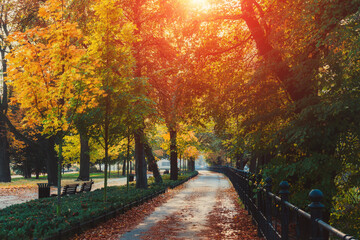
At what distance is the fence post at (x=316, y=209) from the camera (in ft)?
9.99

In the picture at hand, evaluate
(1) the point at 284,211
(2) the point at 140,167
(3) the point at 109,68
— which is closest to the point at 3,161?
(2) the point at 140,167

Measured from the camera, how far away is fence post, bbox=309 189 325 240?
304 cm

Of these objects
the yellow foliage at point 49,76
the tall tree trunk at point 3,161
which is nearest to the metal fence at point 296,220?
the yellow foliage at point 49,76

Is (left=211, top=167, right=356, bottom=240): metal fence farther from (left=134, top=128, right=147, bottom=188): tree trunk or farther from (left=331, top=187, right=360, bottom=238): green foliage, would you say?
(left=134, top=128, right=147, bottom=188): tree trunk

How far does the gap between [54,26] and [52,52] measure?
935 millimetres

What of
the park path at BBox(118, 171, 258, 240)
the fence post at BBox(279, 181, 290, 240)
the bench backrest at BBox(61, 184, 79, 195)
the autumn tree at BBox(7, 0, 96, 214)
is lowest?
the park path at BBox(118, 171, 258, 240)

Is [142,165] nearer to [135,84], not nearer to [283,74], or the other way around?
[135,84]

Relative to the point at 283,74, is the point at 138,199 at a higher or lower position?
lower

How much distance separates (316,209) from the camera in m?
3.13

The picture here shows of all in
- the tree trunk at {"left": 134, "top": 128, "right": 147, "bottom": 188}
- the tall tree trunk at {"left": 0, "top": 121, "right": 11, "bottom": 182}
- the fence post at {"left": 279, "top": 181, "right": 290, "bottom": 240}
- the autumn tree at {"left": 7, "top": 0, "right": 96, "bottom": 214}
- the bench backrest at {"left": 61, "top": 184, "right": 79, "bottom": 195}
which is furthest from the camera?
the tall tree trunk at {"left": 0, "top": 121, "right": 11, "bottom": 182}

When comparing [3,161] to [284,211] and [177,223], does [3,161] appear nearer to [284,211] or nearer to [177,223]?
[177,223]

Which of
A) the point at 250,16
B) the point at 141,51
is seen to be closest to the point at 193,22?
the point at 250,16

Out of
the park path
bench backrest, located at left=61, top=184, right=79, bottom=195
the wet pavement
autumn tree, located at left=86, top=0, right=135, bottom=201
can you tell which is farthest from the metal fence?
bench backrest, located at left=61, top=184, right=79, bottom=195

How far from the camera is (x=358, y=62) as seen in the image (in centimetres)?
714
